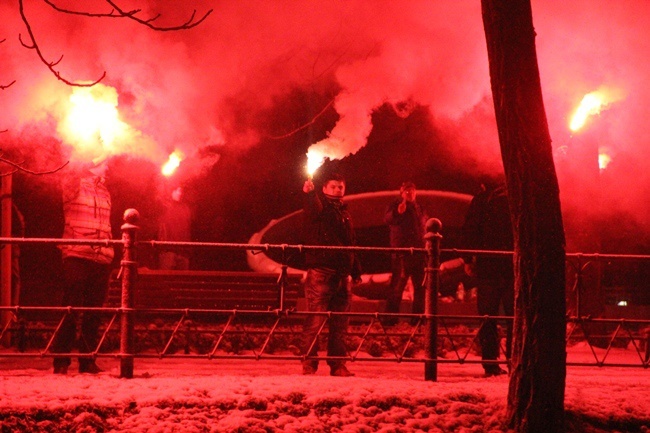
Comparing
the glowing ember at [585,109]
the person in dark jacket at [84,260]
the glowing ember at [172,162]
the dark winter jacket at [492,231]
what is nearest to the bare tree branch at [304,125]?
the glowing ember at [172,162]

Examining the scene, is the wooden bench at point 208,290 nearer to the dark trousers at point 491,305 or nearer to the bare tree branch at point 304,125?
the bare tree branch at point 304,125

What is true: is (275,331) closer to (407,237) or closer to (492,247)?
(492,247)

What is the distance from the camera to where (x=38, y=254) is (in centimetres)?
1399

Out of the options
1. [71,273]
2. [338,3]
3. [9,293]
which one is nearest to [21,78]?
[9,293]

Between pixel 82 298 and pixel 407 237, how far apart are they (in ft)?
15.8

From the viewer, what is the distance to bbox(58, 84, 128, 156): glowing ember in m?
8.43

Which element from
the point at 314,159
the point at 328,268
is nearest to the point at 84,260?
the point at 328,268

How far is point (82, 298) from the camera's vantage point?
7.76 m

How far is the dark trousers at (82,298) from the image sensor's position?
24.9ft

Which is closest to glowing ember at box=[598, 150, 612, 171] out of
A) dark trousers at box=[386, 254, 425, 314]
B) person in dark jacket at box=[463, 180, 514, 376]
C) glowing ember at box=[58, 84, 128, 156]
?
dark trousers at box=[386, 254, 425, 314]

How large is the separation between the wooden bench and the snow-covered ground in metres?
4.41

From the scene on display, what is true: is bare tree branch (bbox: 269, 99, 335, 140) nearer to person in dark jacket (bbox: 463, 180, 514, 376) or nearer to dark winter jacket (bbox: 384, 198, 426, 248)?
dark winter jacket (bbox: 384, 198, 426, 248)

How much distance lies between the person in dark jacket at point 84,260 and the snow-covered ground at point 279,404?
1.76 ft

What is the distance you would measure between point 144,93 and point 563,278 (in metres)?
7.22
